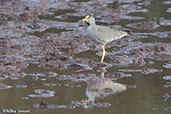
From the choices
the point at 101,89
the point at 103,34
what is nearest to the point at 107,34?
the point at 103,34

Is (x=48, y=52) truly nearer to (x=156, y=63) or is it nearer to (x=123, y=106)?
(x=156, y=63)

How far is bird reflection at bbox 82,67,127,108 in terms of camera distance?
25.6ft

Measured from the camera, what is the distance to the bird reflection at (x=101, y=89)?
780 cm

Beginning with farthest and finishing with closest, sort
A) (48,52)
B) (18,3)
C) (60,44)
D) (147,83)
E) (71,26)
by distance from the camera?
(18,3), (71,26), (60,44), (48,52), (147,83)

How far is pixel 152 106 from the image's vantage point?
24.5 ft

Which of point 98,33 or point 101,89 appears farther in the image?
point 98,33

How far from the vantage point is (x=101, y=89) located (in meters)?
8.23

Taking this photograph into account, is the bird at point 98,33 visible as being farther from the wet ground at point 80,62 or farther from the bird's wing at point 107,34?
the wet ground at point 80,62

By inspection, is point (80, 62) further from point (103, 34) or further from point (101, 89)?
point (101, 89)

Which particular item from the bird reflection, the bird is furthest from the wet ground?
the bird

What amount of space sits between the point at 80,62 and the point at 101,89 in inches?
62.6

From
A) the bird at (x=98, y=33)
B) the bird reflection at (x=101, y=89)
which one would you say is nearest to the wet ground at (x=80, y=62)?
the bird reflection at (x=101, y=89)

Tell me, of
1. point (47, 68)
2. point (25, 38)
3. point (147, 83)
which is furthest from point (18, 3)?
point (147, 83)

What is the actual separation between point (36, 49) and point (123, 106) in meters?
3.70
